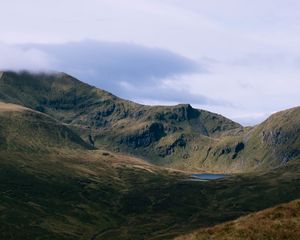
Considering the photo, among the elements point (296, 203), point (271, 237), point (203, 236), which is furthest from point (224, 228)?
point (296, 203)

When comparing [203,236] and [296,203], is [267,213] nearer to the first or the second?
[296,203]

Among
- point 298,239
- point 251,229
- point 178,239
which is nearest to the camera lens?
point 298,239

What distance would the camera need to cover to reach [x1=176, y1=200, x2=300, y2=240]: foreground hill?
35.9 metres

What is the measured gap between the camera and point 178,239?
131ft

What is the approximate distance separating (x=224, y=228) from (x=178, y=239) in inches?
147

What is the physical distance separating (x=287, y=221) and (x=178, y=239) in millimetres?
8327

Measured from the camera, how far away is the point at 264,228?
37.2 metres

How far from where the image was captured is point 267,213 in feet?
134

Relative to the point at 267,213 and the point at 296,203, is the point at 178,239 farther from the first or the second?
the point at 296,203

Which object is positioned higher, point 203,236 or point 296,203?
point 296,203

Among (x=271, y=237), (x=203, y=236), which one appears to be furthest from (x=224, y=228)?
(x=271, y=237)

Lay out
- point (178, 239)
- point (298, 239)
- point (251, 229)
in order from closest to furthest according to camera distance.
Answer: point (298, 239) → point (251, 229) → point (178, 239)

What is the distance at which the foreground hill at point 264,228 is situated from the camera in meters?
35.9

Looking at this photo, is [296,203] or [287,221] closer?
[287,221]
